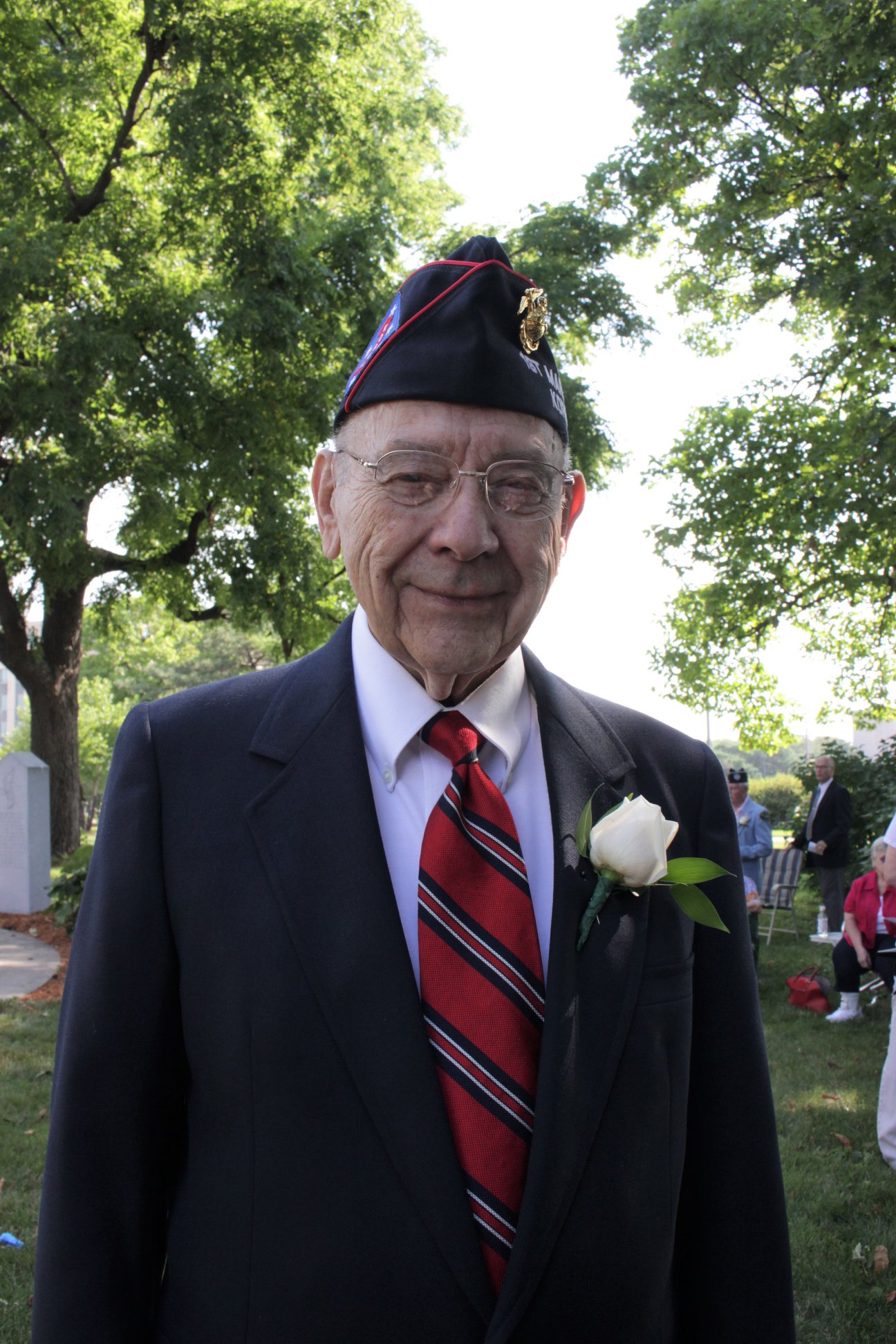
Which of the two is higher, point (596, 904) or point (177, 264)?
point (177, 264)

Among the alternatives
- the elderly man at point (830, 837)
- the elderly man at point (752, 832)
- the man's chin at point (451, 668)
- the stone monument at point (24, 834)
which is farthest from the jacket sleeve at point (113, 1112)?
the stone monument at point (24, 834)

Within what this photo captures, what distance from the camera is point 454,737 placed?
174cm

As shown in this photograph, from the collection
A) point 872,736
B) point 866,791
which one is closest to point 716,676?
point 866,791

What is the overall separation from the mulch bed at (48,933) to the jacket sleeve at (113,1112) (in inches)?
315

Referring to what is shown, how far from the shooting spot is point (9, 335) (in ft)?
36.7

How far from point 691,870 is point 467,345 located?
936 millimetres

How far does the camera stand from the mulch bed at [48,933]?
909 cm

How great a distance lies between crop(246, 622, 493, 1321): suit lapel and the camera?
1404 millimetres

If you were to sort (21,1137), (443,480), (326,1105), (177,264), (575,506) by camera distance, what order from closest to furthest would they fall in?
(326,1105) < (443,480) < (575,506) < (21,1137) < (177,264)

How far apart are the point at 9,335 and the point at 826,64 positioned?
8.41m

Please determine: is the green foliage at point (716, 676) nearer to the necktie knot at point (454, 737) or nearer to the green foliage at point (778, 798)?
the green foliage at point (778, 798)

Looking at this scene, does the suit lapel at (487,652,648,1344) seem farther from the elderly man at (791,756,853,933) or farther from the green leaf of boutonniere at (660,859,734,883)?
the elderly man at (791,756,853,933)

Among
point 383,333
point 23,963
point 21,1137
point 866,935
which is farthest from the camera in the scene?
point 23,963

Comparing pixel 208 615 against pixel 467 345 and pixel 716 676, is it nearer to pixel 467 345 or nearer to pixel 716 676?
pixel 716 676
